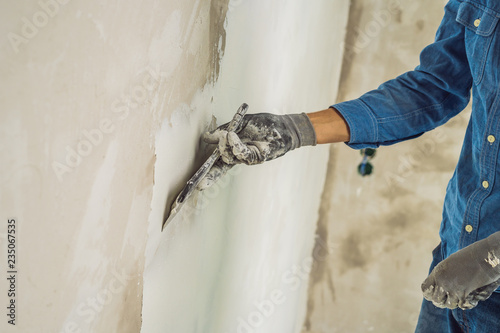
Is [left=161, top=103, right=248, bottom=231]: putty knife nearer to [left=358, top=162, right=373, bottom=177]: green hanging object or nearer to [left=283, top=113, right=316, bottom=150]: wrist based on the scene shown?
[left=283, top=113, right=316, bottom=150]: wrist

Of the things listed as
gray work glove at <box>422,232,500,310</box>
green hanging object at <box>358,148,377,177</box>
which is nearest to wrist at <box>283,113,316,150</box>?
gray work glove at <box>422,232,500,310</box>

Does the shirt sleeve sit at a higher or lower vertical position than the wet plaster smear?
higher

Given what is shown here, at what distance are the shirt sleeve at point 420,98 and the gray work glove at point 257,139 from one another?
15 cm

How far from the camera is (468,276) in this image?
3.66 feet

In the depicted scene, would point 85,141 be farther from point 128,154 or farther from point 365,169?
point 365,169

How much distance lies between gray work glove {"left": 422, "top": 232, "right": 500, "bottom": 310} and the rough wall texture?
5.85ft

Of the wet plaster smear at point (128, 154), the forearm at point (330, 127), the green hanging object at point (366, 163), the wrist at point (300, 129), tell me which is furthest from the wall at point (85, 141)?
the green hanging object at point (366, 163)

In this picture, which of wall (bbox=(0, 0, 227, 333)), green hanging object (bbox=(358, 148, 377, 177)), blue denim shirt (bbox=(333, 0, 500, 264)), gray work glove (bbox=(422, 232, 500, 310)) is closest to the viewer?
wall (bbox=(0, 0, 227, 333))

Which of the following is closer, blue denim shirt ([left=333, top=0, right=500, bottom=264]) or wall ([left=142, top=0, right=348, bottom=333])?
wall ([left=142, top=0, right=348, bottom=333])

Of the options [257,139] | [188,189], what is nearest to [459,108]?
[257,139]

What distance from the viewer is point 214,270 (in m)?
1.51

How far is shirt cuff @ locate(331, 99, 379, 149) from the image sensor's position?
4.65ft

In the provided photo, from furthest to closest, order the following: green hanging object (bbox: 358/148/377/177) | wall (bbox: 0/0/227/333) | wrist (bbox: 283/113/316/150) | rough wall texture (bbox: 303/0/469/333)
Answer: green hanging object (bbox: 358/148/377/177)
rough wall texture (bbox: 303/0/469/333)
wrist (bbox: 283/113/316/150)
wall (bbox: 0/0/227/333)

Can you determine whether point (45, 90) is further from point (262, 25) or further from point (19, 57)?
point (262, 25)
